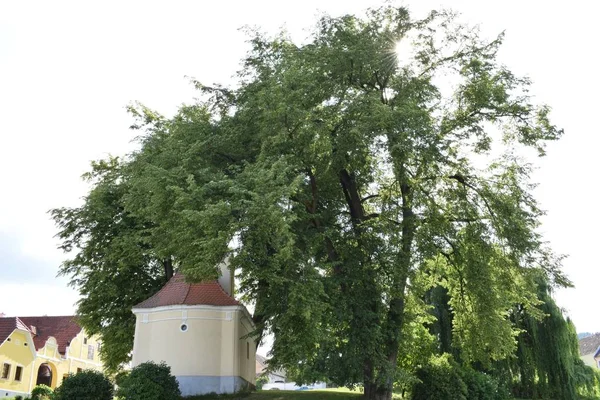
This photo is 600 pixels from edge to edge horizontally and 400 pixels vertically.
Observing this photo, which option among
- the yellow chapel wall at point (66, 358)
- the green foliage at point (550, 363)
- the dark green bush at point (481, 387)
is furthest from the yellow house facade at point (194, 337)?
the yellow chapel wall at point (66, 358)

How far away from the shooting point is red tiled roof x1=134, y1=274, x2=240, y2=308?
77.9ft

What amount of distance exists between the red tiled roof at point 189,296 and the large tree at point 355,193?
327 cm

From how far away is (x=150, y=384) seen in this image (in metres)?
19.9

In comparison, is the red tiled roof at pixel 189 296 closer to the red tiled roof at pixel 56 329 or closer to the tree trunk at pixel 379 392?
the tree trunk at pixel 379 392

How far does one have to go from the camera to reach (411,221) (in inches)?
834

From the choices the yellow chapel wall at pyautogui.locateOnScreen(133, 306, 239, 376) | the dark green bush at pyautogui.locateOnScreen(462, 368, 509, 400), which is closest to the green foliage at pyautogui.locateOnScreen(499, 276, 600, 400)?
the dark green bush at pyautogui.locateOnScreen(462, 368, 509, 400)

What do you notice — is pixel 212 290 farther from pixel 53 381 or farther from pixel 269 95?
pixel 53 381

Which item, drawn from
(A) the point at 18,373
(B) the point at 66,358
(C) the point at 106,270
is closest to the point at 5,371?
(A) the point at 18,373

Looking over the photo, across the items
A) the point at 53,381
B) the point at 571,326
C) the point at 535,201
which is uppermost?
the point at 535,201

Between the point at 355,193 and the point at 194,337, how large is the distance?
9706 mm

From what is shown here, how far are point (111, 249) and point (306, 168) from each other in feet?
40.2

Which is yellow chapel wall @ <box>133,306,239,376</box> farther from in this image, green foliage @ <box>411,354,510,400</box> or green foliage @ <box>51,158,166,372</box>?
green foliage @ <box>411,354,510,400</box>

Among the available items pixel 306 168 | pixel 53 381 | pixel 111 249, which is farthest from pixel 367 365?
pixel 53 381

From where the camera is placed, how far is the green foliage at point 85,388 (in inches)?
814
